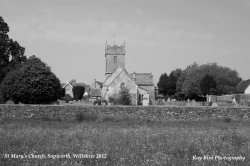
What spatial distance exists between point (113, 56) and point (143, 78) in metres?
8.87

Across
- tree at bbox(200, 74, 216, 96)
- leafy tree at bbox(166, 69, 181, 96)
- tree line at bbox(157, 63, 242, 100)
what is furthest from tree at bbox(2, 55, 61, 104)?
leafy tree at bbox(166, 69, 181, 96)

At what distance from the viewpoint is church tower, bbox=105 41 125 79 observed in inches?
3095

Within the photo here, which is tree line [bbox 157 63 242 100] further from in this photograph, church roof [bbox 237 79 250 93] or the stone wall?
the stone wall

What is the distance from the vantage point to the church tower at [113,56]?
7862 centimetres

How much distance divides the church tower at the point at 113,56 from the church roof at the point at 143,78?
419 cm

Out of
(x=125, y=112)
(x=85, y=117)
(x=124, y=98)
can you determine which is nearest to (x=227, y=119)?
(x=125, y=112)

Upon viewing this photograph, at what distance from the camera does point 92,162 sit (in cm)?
918

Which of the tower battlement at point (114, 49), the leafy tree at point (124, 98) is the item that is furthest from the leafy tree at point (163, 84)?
the leafy tree at point (124, 98)

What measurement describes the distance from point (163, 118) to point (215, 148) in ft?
53.7

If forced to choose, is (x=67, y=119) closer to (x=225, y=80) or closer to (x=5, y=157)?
(x=5, y=157)

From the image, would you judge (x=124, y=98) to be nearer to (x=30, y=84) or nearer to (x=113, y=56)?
(x=30, y=84)

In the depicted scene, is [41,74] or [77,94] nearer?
[41,74]

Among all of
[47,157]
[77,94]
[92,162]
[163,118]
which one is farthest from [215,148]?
[77,94]

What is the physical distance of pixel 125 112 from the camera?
28.1 meters
